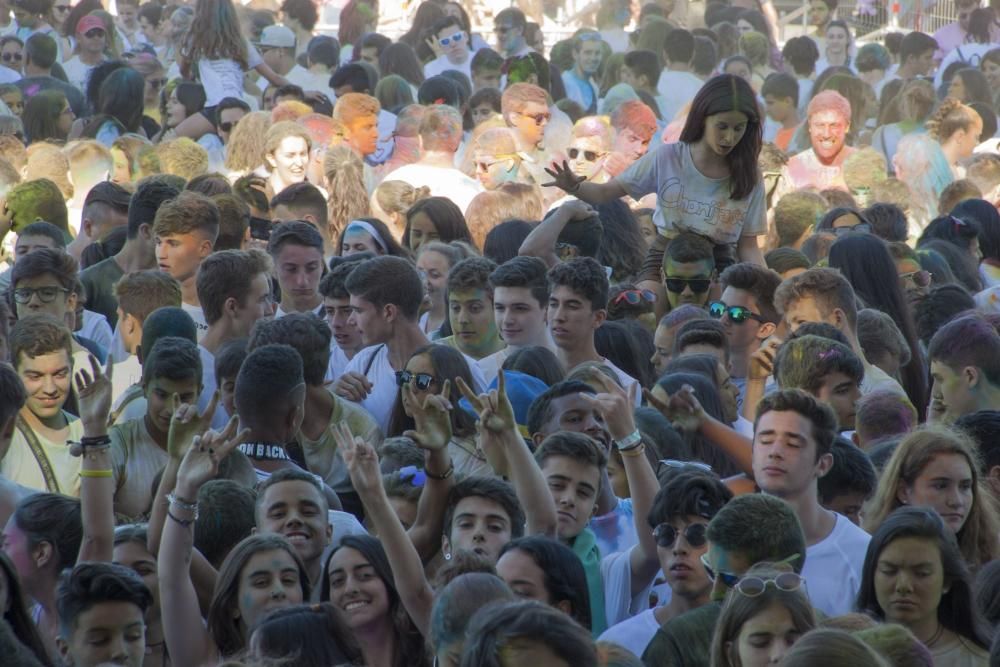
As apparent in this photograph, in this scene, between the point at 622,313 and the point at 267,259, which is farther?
the point at 622,313

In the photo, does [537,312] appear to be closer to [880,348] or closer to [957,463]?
[880,348]

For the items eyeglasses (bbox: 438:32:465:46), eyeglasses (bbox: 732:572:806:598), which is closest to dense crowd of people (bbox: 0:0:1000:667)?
eyeglasses (bbox: 732:572:806:598)

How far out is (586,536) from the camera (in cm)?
563

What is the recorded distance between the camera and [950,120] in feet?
43.0

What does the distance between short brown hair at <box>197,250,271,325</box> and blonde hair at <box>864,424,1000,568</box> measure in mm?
2867

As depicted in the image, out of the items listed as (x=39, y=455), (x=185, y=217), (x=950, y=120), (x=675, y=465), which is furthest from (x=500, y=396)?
(x=950, y=120)

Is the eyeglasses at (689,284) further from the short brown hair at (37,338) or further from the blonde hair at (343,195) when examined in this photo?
the short brown hair at (37,338)

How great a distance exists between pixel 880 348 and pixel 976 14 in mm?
11378

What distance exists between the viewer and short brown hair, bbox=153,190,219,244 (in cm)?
817

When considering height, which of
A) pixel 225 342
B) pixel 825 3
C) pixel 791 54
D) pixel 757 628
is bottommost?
pixel 757 628

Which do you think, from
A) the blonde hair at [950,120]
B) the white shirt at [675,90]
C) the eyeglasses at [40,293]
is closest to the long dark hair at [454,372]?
the eyeglasses at [40,293]

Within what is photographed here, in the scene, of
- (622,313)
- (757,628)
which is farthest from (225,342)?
(757,628)

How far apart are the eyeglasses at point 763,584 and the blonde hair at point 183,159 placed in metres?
7.11

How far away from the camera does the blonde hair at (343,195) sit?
1044cm
